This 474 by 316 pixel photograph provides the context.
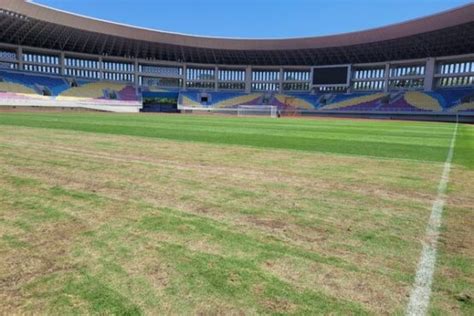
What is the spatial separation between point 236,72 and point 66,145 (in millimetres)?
Result: 77029

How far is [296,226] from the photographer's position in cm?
392

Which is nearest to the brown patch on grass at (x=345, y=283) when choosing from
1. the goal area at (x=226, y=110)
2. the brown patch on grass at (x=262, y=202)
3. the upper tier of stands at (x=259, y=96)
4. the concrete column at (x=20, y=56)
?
the brown patch on grass at (x=262, y=202)

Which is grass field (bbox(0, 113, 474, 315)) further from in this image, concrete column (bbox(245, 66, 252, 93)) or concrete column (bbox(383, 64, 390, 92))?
concrete column (bbox(245, 66, 252, 93))

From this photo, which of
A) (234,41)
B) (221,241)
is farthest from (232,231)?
(234,41)

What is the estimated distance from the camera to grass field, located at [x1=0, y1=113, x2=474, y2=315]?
7.95 feet

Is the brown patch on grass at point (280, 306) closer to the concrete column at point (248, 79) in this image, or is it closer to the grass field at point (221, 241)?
the grass field at point (221, 241)

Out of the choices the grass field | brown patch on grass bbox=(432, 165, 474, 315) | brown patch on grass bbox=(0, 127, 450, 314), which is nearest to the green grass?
brown patch on grass bbox=(0, 127, 450, 314)

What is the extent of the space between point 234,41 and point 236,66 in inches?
476

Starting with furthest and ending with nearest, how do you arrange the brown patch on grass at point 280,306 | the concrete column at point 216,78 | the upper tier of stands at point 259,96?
the concrete column at point 216,78 → the upper tier of stands at point 259,96 → the brown patch on grass at point 280,306

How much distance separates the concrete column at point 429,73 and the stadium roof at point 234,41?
59.0 inches

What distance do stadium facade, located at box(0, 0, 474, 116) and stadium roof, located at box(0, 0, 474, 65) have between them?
173 millimetres

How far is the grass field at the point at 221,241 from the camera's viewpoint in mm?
2424

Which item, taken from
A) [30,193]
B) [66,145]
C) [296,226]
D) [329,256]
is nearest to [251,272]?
[329,256]

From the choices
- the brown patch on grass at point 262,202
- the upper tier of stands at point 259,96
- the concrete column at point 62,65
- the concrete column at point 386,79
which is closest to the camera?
the brown patch on grass at point 262,202
